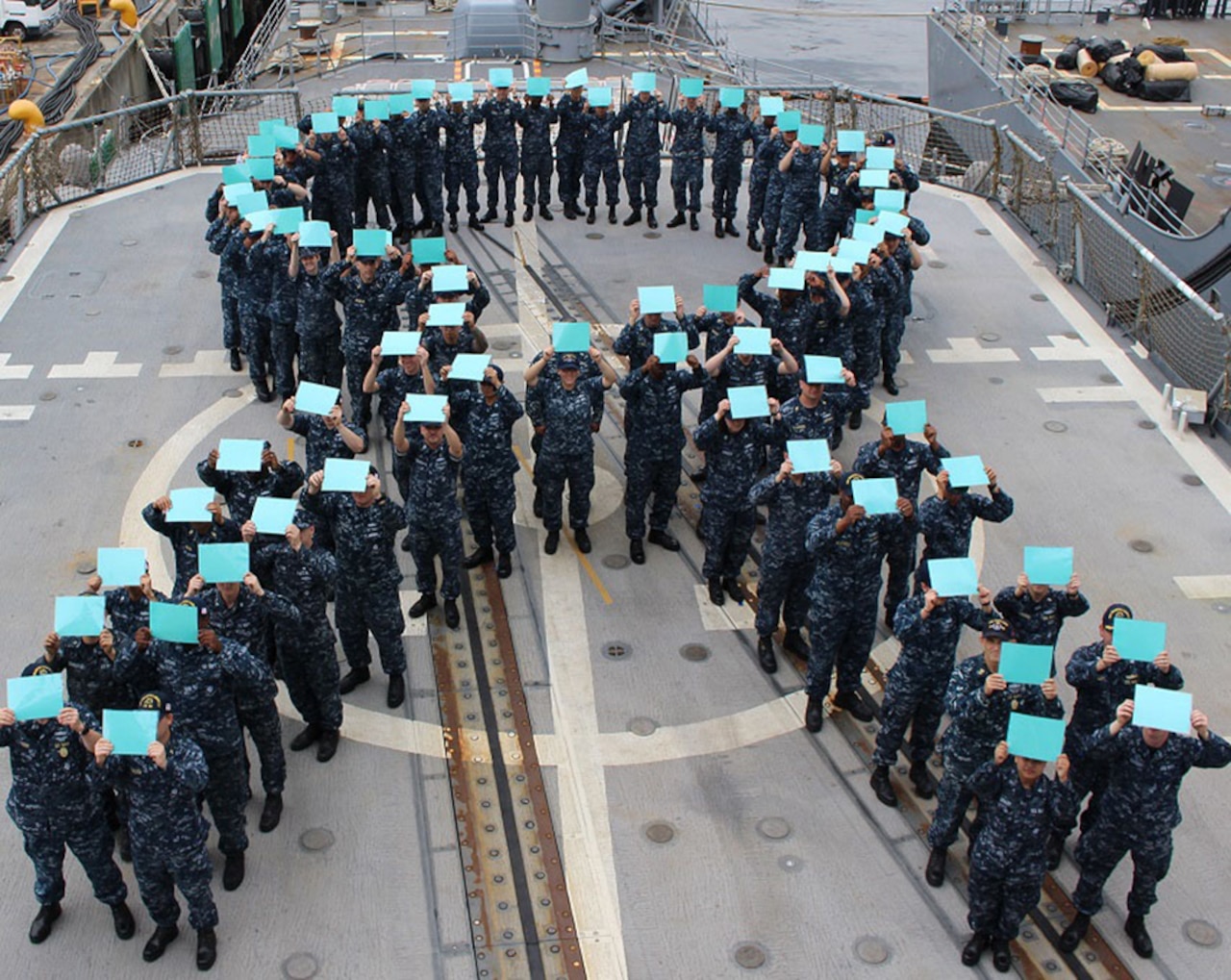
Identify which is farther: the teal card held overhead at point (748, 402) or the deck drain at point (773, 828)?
the teal card held overhead at point (748, 402)

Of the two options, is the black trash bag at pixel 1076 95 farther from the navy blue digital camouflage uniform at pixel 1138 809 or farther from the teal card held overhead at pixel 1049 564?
the navy blue digital camouflage uniform at pixel 1138 809

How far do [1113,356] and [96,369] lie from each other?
30.1 feet

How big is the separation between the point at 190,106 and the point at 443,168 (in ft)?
11.8

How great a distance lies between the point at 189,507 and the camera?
22.9ft

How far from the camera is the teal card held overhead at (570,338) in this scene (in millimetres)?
8555

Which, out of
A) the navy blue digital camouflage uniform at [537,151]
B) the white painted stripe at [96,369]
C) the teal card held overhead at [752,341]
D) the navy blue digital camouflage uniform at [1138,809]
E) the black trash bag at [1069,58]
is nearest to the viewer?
the navy blue digital camouflage uniform at [1138,809]

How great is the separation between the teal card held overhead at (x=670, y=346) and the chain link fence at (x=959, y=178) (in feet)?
15.6

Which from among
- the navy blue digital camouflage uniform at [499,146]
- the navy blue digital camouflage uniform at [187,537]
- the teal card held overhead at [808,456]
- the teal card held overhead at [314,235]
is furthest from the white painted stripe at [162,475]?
the teal card held overhead at [808,456]

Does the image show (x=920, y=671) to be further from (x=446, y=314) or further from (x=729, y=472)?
(x=446, y=314)

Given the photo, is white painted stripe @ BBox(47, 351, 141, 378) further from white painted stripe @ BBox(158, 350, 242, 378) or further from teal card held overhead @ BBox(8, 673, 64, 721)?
teal card held overhead @ BBox(8, 673, 64, 721)

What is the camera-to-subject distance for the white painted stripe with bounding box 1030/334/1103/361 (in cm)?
1184

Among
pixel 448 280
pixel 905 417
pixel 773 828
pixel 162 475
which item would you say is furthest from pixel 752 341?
pixel 162 475

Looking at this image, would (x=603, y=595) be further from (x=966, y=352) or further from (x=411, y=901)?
(x=966, y=352)

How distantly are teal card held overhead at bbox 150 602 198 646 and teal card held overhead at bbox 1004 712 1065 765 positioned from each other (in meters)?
3.75
